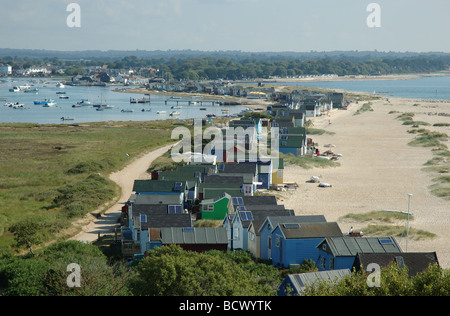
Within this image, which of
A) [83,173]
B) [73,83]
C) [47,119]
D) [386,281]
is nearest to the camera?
[386,281]

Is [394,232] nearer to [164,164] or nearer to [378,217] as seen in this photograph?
[378,217]

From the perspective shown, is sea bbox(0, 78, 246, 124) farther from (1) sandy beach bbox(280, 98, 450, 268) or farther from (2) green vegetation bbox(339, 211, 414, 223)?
(2) green vegetation bbox(339, 211, 414, 223)

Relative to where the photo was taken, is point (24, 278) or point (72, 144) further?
point (72, 144)

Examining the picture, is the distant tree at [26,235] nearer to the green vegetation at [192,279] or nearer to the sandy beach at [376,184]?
the green vegetation at [192,279]

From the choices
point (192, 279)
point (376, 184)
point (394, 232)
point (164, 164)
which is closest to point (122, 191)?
point (164, 164)

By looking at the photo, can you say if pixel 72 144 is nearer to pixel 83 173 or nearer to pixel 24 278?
pixel 83 173

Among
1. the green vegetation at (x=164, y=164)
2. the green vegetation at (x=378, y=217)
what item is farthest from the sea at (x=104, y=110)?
the green vegetation at (x=378, y=217)
